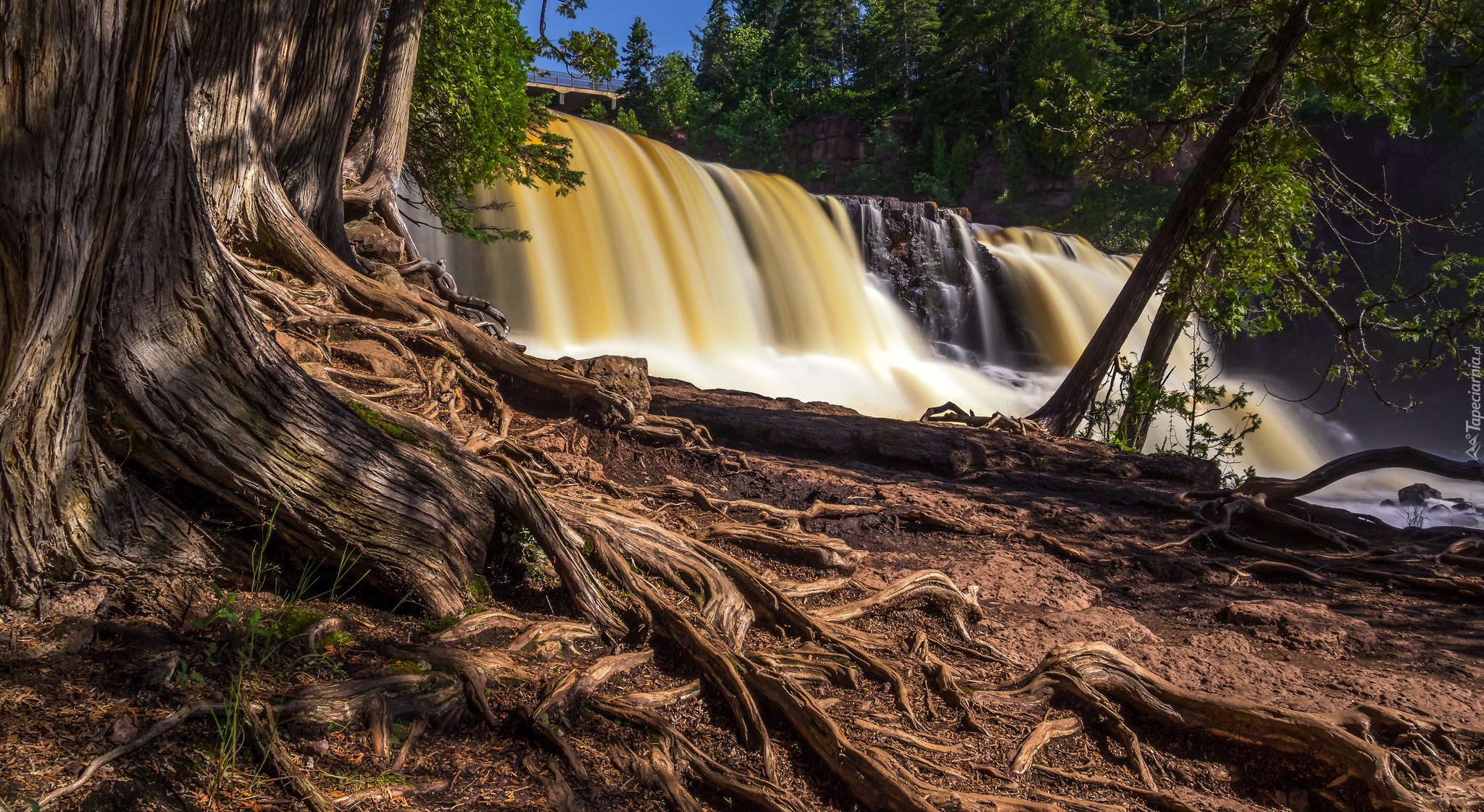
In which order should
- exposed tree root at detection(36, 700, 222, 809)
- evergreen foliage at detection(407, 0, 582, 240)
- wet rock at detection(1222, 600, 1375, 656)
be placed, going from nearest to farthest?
1. exposed tree root at detection(36, 700, 222, 809)
2. wet rock at detection(1222, 600, 1375, 656)
3. evergreen foliage at detection(407, 0, 582, 240)

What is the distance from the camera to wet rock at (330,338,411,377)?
4938 mm

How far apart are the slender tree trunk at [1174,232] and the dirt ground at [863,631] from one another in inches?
105

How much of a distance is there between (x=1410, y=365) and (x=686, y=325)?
9548mm

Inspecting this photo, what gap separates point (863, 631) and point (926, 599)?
19.6 inches

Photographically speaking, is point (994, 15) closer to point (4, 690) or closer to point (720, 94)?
point (720, 94)

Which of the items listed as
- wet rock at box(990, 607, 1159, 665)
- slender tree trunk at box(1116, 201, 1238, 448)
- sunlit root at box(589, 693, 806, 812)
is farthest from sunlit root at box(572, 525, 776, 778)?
slender tree trunk at box(1116, 201, 1238, 448)

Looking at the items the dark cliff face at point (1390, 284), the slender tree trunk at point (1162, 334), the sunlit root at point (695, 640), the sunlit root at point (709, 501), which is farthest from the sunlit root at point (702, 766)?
the dark cliff face at point (1390, 284)

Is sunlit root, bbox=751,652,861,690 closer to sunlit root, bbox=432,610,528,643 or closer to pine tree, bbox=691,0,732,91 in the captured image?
sunlit root, bbox=432,610,528,643

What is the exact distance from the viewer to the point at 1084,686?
339 centimetres

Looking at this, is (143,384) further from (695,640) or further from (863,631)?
(863,631)

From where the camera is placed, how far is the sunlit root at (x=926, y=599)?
3998mm

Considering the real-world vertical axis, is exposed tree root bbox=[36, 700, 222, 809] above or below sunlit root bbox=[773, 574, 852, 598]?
above

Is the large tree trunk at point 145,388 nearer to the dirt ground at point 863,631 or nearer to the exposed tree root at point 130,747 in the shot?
the dirt ground at point 863,631

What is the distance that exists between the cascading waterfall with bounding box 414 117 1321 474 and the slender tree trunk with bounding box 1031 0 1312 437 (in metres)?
4.62
